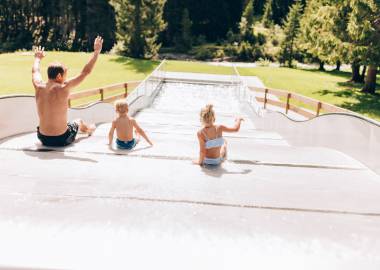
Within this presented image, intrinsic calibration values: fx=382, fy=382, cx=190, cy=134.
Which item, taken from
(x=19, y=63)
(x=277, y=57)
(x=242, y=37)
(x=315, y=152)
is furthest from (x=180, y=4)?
(x=315, y=152)

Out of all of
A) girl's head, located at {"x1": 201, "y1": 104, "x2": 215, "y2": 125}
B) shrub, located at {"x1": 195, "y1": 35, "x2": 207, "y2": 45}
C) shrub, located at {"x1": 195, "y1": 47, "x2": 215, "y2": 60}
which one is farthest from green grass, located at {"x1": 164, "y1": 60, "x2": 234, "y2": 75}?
girl's head, located at {"x1": 201, "y1": 104, "x2": 215, "y2": 125}

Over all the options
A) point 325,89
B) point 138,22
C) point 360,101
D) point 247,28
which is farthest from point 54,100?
point 247,28

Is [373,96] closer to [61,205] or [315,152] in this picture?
[315,152]

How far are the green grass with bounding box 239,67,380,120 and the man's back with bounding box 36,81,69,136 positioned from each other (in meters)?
15.9

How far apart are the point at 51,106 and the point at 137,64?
2780 cm

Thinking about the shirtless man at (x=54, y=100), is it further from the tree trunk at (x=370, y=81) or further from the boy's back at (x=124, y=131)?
the tree trunk at (x=370, y=81)

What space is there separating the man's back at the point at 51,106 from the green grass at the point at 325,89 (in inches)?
626

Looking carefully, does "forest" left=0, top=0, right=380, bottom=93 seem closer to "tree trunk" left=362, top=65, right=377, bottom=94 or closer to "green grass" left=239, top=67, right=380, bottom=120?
"tree trunk" left=362, top=65, right=377, bottom=94

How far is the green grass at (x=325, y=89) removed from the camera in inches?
784

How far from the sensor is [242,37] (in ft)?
164

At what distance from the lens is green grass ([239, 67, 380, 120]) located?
19922mm

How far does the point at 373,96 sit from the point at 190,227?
22.5m

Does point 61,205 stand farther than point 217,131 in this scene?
No

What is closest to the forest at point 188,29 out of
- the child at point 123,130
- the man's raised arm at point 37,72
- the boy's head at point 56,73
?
the child at point 123,130
